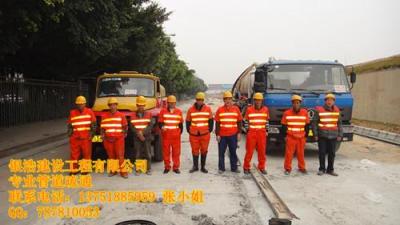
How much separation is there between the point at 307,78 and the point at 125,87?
500 centimetres

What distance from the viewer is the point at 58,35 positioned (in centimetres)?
1563

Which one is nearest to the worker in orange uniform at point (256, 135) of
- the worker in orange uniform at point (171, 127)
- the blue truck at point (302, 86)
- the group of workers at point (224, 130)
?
the group of workers at point (224, 130)

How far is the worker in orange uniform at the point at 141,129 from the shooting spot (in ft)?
29.4

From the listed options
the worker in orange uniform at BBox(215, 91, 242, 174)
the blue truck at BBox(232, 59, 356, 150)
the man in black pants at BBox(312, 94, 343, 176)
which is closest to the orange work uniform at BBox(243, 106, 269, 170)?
the worker in orange uniform at BBox(215, 91, 242, 174)

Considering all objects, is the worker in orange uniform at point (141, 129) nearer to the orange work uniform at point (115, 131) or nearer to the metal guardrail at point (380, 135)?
the orange work uniform at point (115, 131)

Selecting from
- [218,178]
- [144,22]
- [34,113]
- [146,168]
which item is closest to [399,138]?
[218,178]

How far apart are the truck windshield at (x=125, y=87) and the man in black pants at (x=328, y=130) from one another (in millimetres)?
4451

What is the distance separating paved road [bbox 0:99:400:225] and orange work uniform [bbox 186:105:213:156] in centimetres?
63

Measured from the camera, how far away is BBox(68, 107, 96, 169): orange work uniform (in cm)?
859

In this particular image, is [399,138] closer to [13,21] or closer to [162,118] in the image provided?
[162,118]

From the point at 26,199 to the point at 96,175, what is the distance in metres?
2.10

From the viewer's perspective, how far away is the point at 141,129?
9008 mm

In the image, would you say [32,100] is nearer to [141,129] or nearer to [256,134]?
[141,129]

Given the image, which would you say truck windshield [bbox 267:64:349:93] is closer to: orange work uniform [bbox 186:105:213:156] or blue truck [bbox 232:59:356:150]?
blue truck [bbox 232:59:356:150]
